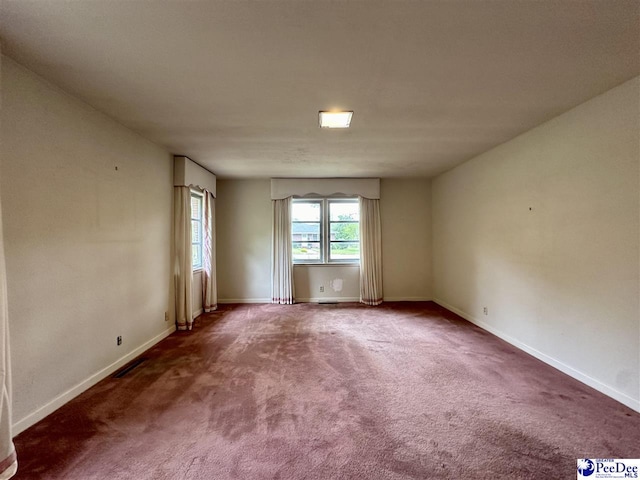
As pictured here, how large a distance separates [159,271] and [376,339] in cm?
292

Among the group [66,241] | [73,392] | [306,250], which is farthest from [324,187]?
[73,392]

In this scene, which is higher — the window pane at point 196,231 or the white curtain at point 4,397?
the window pane at point 196,231

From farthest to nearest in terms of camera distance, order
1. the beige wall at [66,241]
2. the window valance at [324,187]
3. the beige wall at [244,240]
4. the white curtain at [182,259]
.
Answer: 1. the beige wall at [244,240]
2. the window valance at [324,187]
3. the white curtain at [182,259]
4. the beige wall at [66,241]

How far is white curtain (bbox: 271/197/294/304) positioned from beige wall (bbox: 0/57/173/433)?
8.20ft

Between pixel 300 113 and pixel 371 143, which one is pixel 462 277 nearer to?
pixel 371 143

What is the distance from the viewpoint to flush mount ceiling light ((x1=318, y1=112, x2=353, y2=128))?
2.67 meters

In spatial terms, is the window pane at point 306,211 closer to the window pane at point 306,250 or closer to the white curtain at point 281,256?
the white curtain at point 281,256

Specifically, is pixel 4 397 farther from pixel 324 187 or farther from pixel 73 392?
pixel 324 187

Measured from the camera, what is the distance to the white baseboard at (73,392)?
6.35ft

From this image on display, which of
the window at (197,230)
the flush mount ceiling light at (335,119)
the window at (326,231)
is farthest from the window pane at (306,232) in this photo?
the flush mount ceiling light at (335,119)

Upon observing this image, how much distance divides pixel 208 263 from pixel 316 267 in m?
2.05

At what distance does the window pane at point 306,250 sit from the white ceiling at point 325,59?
3016 millimetres

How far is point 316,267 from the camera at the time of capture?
5.83m

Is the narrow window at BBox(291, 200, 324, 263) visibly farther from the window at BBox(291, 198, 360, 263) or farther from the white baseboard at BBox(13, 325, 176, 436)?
the white baseboard at BBox(13, 325, 176, 436)
